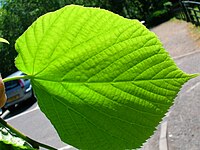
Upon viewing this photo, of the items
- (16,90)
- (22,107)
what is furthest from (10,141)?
(22,107)

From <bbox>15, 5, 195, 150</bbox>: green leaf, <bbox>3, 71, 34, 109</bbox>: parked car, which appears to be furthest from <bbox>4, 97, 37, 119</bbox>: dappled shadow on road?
<bbox>15, 5, 195, 150</bbox>: green leaf

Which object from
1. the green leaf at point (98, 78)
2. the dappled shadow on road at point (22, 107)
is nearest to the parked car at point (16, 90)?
the dappled shadow on road at point (22, 107)

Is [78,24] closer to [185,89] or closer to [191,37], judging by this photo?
[185,89]

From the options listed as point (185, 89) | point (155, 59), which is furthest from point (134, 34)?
point (185, 89)

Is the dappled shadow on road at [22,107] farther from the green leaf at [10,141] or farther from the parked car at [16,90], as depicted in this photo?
the green leaf at [10,141]

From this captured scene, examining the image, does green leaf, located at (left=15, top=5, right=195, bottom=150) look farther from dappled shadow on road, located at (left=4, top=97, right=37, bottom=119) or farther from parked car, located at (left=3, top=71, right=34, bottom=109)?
dappled shadow on road, located at (left=4, top=97, right=37, bottom=119)

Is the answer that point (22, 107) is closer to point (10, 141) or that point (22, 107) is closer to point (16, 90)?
point (16, 90)
